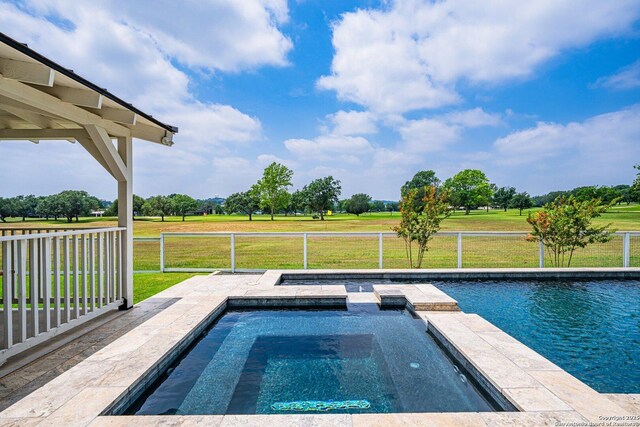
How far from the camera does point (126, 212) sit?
15.8 ft

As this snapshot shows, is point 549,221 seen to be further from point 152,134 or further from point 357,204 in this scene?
point 357,204

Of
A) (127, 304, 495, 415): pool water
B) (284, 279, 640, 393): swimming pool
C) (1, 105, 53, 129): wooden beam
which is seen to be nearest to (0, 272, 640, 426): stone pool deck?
(127, 304, 495, 415): pool water

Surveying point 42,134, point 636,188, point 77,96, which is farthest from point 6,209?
point 636,188

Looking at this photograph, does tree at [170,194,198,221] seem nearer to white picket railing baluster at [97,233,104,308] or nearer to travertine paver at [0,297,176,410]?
white picket railing baluster at [97,233,104,308]

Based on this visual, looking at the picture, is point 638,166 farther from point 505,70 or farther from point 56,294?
point 56,294

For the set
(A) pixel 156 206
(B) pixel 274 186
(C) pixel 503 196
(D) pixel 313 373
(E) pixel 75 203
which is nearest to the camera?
(D) pixel 313 373

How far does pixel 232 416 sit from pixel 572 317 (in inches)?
195

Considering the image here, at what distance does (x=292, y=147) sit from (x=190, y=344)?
735 inches

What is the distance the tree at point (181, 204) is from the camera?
58.3m

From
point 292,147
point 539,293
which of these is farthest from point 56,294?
point 292,147

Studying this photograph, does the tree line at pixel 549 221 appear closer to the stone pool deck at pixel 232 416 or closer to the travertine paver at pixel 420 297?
the travertine paver at pixel 420 297

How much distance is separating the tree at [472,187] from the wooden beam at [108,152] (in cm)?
6107

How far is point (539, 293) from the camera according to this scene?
6191 mm

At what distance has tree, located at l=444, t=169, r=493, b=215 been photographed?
2373 inches
